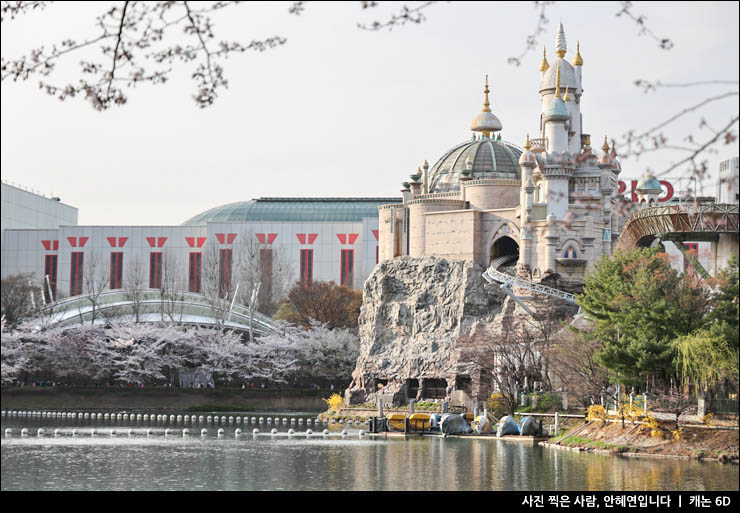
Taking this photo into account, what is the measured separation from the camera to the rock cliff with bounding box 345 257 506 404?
96.0 meters

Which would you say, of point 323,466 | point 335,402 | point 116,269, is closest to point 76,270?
point 116,269

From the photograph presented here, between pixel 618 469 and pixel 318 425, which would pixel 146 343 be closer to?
pixel 318 425

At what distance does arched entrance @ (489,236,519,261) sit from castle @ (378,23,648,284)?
3.7 inches

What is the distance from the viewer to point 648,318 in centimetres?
5244

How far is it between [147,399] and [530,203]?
123 ft

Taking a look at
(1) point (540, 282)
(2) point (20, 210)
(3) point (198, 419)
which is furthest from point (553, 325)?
(2) point (20, 210)

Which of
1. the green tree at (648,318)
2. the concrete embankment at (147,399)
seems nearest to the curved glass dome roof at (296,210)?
the concrete embankment at (147,399)

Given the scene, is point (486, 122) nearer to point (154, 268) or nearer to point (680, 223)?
point (154, 268)

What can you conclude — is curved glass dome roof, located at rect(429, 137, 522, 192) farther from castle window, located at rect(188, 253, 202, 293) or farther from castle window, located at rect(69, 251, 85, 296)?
castle window, located at rect(69, 251, 85, 296)

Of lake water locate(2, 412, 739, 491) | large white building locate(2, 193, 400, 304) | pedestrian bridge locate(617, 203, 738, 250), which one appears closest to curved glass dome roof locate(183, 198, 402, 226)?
large white building locate(2, 193, 400, 304)

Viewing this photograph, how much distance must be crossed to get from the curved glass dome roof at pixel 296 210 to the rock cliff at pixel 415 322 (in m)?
33.5

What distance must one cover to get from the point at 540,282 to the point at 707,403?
4240 centimetres

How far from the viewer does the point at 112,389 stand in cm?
9906

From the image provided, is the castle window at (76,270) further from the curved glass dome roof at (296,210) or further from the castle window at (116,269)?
the curved glass dome roof at (296,210)
